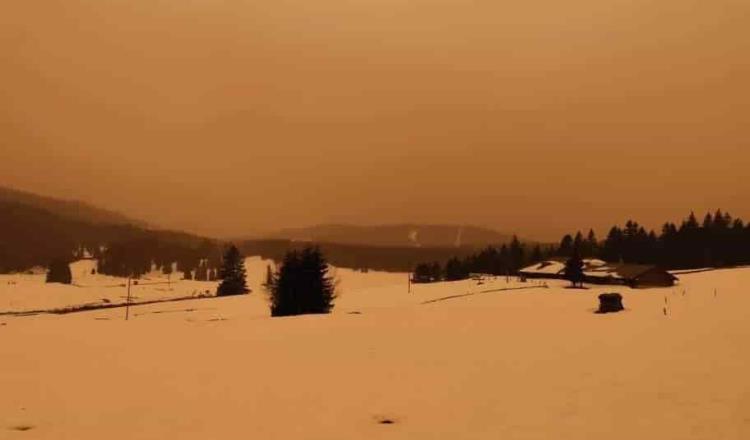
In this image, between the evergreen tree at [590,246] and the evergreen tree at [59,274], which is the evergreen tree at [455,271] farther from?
the evergreen tree at [59,274]

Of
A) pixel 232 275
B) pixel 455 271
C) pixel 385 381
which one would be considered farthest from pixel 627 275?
pixel 232 275

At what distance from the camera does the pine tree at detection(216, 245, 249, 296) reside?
101188 millimetres

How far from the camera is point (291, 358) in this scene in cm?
2047

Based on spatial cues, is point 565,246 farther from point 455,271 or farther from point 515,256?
point 455,271

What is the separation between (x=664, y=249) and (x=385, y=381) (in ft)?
362

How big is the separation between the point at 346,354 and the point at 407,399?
24.1ft

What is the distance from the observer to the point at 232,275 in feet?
338

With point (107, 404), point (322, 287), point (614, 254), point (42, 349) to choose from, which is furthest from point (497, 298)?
point (614, 254)

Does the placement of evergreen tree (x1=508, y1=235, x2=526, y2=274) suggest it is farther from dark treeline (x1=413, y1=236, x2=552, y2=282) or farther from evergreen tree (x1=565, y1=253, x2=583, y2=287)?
evergreen tree (x1=565, y1=253, x2=583, y2=287)

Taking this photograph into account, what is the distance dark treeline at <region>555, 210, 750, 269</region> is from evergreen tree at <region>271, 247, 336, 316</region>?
74.4 meters

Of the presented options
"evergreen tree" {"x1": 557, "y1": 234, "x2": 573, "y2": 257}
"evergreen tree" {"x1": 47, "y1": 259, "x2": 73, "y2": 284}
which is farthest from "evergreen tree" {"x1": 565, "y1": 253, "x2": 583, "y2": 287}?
"evergreen tree" {"x1": 47, "y1": 259, "x2": 73, "y2": 284}

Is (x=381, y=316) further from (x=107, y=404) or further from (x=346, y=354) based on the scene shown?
(x=107, y=404)

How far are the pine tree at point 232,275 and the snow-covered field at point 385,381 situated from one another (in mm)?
71184

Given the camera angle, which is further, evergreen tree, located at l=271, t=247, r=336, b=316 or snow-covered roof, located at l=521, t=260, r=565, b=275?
snow-covered roof, located at l=521, t=260, r=565, b=275
